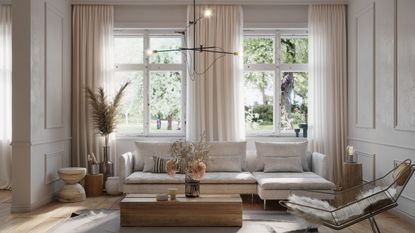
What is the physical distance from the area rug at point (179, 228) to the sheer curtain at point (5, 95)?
252cm

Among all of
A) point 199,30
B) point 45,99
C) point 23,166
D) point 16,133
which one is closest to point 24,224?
point 23,166

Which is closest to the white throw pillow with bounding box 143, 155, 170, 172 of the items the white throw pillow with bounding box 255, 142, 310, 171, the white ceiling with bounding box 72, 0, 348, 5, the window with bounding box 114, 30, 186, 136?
the window with bounding box 114, 30, 186, 136

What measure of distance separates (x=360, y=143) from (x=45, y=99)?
464 cm

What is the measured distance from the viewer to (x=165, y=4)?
7.19 metres

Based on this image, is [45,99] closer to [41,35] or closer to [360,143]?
[41,35]

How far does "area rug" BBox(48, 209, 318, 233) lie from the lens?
4.65m

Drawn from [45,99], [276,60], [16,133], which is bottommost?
[16,133]

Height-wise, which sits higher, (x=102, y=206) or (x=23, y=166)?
(x=23, y=166)

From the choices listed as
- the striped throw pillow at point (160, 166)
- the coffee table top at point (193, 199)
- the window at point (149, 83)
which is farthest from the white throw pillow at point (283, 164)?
the window at point (149, 83)

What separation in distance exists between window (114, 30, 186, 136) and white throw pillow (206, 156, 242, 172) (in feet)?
3.86

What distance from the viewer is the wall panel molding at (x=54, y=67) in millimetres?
6191

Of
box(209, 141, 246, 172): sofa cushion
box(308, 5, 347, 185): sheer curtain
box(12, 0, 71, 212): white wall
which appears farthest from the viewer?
box(308, 5, 347, 185): sheer curtain

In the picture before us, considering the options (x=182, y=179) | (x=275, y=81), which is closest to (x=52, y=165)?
(x=182, y=179)

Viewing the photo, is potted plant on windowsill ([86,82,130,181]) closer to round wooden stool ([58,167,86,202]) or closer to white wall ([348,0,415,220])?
round wooden stool ([58,167,86,202])
